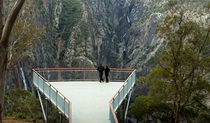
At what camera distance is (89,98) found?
19281 mm

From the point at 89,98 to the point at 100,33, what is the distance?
60.9m

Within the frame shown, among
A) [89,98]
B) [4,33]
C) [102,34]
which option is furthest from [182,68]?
[102,34]

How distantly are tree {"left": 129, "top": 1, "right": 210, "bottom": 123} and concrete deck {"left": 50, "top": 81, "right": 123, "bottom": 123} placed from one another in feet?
12.9

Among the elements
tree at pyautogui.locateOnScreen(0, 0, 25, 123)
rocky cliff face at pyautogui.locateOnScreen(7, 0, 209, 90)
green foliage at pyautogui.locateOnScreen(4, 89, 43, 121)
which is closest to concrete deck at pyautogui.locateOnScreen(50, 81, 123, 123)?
green foliage at pyautogui.locateOnScreen(4, 89, 43, 121)

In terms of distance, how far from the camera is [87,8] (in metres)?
80.7

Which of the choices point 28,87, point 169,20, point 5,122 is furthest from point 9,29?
point 28,87

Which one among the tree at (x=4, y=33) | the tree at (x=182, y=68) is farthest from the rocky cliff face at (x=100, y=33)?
the tree at (x=4, y=33)

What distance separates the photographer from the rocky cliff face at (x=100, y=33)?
215 feet

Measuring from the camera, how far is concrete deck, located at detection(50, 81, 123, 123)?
1523cm

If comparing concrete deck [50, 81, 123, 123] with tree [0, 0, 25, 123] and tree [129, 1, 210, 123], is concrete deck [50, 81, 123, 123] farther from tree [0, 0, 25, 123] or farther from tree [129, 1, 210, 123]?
tree [0, 0, 25, 123]

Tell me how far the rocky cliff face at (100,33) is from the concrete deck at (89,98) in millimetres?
35666

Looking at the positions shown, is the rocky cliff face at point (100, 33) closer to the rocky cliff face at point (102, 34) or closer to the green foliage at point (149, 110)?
the rocky cliff face at point (102, 34)

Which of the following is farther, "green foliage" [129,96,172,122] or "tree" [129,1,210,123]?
"green foliage" [129,96,172,122]

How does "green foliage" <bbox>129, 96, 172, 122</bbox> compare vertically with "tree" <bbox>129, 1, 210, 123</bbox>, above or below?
below
